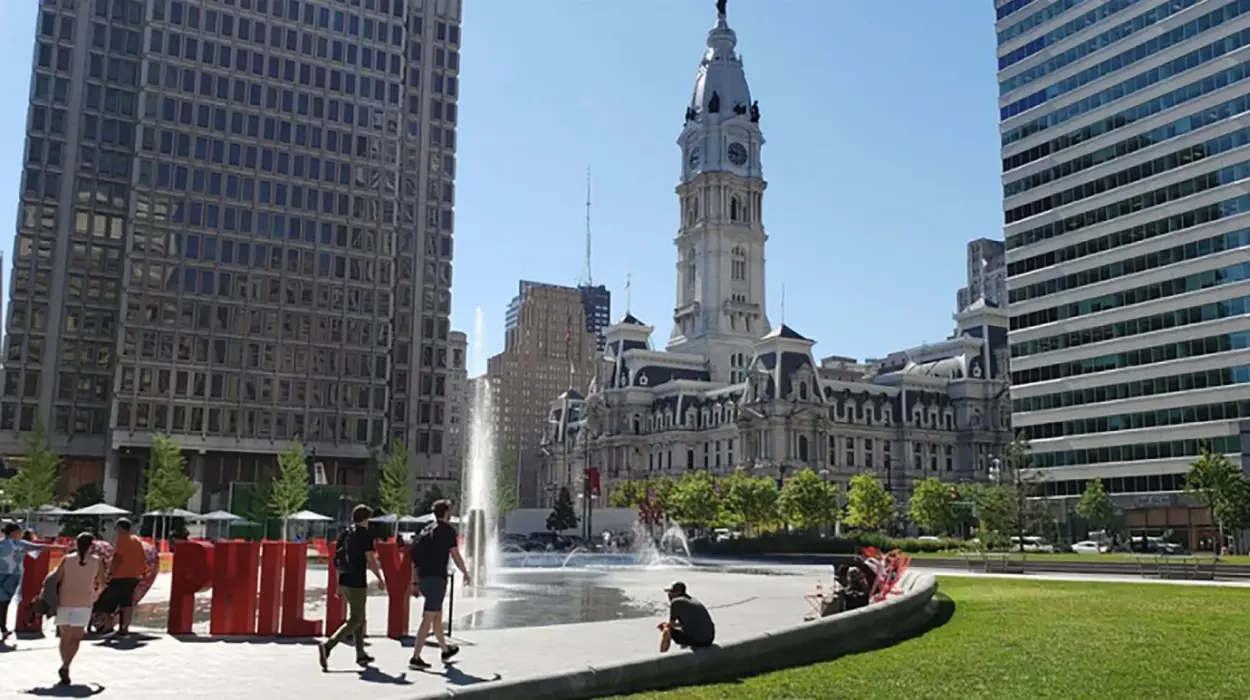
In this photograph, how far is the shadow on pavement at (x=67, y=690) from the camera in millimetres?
12141

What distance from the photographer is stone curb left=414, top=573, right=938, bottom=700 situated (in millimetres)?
11789

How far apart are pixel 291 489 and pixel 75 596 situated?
6878 cm

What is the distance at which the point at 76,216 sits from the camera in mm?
92438

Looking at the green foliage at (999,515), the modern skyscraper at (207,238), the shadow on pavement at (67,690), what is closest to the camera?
the shadow on pavement at (67,690)

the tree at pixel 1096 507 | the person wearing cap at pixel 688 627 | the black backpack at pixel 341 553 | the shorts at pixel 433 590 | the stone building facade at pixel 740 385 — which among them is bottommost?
the person wearing cap at pixel 688 627

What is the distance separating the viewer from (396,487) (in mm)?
89125

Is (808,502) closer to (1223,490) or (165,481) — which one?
(1223,490)

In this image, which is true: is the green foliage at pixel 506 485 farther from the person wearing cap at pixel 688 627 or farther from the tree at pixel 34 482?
the person wearing cap at pixel 688 627

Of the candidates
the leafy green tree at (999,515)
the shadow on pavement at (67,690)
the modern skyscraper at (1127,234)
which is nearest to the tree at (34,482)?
the leafy green tree at (999,515)

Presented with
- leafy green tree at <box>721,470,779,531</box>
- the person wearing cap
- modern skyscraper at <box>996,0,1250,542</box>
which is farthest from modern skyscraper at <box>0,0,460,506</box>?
the person wearing cap

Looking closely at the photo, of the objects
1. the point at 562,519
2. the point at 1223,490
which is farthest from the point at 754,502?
the point at 1223,490

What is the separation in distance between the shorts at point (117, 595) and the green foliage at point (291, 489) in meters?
62.1

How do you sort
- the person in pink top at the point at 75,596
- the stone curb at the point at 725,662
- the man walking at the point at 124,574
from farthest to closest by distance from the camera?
the man walking at the point at 124,574
the person in pink top at the point at 75,596
the stone curb at the point at 725,662

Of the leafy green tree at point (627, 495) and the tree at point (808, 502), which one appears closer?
the tree at point (808, 502)
